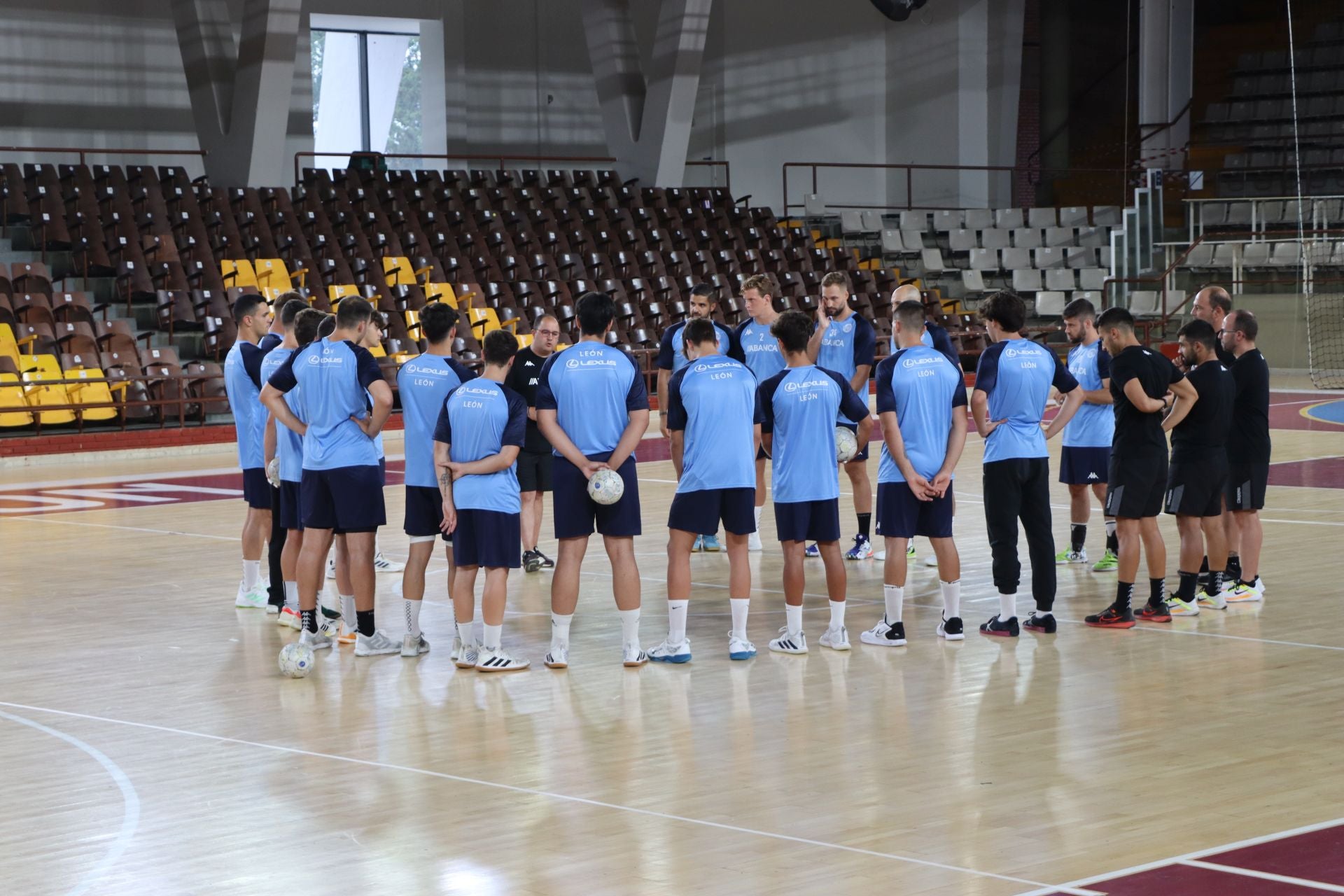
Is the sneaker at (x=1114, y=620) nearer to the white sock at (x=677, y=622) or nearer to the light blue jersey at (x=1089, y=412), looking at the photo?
the light blue jersey at (x=1089, y=412)

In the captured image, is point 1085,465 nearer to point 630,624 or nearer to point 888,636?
point 888,636

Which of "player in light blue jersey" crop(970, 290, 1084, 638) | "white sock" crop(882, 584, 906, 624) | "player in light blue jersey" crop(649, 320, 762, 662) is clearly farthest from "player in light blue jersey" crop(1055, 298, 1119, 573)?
"player in light blue jersey" crop(649, 320, 762, 662)

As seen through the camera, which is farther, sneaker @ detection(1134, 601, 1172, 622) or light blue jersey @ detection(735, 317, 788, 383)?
light blue jersey @ detection(735, 317, 788, 383)

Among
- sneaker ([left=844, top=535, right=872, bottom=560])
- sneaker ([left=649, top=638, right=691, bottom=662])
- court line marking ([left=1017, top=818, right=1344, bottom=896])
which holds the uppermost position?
sneaker ([left=844, top=535, right=872, bottom=560])

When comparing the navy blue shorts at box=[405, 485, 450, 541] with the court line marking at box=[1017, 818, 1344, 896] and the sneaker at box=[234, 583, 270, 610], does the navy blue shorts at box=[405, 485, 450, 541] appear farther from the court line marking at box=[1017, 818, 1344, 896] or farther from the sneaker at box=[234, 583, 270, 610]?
the court line marking at box=[1017, 818, 1344, 896]

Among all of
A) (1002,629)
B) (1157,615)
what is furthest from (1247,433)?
(1002,629)

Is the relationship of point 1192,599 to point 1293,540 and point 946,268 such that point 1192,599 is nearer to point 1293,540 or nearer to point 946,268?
point 1293,540

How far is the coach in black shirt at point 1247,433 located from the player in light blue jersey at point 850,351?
2.25m

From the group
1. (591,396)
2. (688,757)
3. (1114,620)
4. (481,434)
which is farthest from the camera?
(1114,620)

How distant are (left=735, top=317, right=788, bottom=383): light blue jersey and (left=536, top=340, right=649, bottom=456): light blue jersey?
11.2 ft

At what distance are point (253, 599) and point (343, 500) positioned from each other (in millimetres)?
2222

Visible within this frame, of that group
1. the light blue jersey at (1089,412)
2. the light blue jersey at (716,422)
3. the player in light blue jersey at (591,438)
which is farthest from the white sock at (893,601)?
the light blue jersey at (1089,412)

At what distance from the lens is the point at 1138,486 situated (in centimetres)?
877

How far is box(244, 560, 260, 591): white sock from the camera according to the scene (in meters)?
10.2
